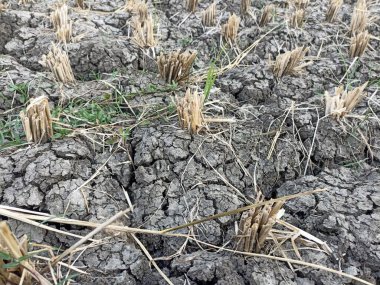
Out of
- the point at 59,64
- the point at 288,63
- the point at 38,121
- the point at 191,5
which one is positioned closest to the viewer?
the point at 38,121

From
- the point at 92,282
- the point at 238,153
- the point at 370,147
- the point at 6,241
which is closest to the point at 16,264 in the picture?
the point at 6,241

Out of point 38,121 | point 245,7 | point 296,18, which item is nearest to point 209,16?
point 245,7

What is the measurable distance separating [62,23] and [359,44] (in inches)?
74.5

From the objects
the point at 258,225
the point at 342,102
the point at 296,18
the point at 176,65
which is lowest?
the point at 258,225

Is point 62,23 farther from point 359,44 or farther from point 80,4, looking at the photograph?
point 359,44

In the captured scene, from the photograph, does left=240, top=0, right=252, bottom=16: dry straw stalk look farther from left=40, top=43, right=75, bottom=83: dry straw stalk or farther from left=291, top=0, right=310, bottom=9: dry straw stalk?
left=40, top=43, right=75, bottom=83: dry straw stalk

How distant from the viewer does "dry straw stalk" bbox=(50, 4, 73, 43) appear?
98.0 inches

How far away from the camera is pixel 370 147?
2.15 meters

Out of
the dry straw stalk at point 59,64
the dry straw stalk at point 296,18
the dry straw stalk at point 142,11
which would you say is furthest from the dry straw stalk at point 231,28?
the dry straw stalk at point 59,64

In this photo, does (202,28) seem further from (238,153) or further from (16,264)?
(16,264)

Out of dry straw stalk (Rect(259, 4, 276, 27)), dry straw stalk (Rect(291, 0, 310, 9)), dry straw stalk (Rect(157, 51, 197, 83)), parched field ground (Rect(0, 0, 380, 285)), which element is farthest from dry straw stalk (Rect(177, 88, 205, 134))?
dry straw stalk (Rect(291, 0, 310, 9))

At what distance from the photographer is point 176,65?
226 cm

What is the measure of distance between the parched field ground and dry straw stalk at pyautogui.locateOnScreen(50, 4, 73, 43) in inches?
2.0

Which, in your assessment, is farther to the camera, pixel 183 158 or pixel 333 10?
pixel 333 10
